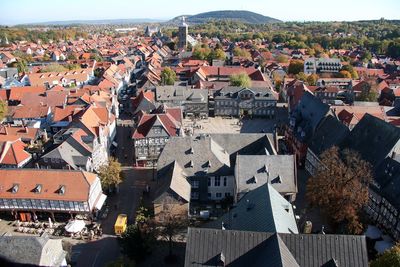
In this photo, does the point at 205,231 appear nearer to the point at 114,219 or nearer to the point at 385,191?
the point at 114,219

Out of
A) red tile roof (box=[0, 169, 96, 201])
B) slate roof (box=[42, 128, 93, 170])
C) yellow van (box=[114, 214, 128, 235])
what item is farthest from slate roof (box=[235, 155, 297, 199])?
slate roof (box=[42, 128, 93, 170])

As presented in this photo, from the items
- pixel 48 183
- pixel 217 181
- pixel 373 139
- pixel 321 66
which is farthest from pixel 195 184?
A: pixel 321 66

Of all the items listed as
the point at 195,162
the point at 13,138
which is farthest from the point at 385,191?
the point at 13,138

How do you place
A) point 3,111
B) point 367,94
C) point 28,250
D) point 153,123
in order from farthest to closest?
point 367,94
point 3,111
point 153,123
point 28,250

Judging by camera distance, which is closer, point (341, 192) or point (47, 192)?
point (341, 192)

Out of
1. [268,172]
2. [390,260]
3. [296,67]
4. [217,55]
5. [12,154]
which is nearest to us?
[390,260]

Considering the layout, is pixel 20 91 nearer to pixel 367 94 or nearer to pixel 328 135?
pixel 328 135

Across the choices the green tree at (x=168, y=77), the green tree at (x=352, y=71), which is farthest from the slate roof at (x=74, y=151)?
the green tree at (x=352, y=71)
